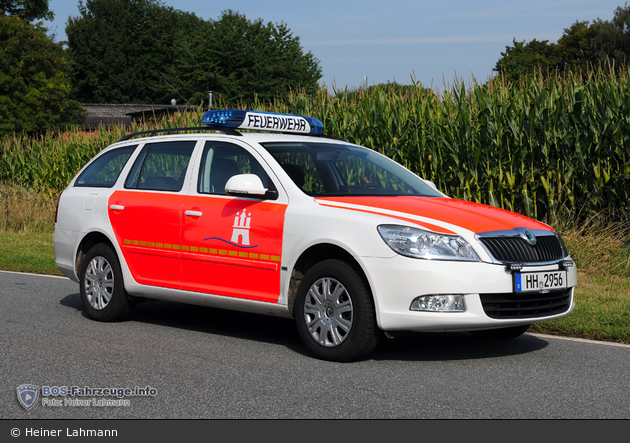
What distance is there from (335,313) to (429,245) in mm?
904

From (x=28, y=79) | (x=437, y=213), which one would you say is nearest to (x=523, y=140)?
(x=437, y=213)

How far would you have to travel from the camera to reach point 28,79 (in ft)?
148

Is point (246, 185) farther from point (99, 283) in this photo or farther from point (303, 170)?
point (99, 283)

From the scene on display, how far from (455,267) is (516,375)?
2.91 feet

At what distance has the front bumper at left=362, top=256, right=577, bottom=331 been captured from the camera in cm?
557

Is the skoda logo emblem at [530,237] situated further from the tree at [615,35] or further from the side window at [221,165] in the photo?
the tree at [615,35]

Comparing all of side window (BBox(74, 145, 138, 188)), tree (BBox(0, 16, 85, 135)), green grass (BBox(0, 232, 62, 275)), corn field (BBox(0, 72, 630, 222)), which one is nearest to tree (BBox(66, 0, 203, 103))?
tree (BBox(0, 16, 85, 135))

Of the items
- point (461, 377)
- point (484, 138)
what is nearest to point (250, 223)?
point (461, 377)

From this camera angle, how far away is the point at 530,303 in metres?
5.91

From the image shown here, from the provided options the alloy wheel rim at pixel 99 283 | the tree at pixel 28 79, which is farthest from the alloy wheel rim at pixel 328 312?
the tree at pixel 28 79

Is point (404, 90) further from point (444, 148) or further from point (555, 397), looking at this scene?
point (555, 397)

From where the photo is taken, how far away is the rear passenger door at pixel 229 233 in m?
6.42

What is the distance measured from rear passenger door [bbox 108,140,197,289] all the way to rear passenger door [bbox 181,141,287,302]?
18 centimetres

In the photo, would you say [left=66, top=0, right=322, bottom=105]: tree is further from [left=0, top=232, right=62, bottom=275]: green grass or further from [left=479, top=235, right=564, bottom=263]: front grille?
[left=479, top=235, right=564, bottom=263]: front grille
